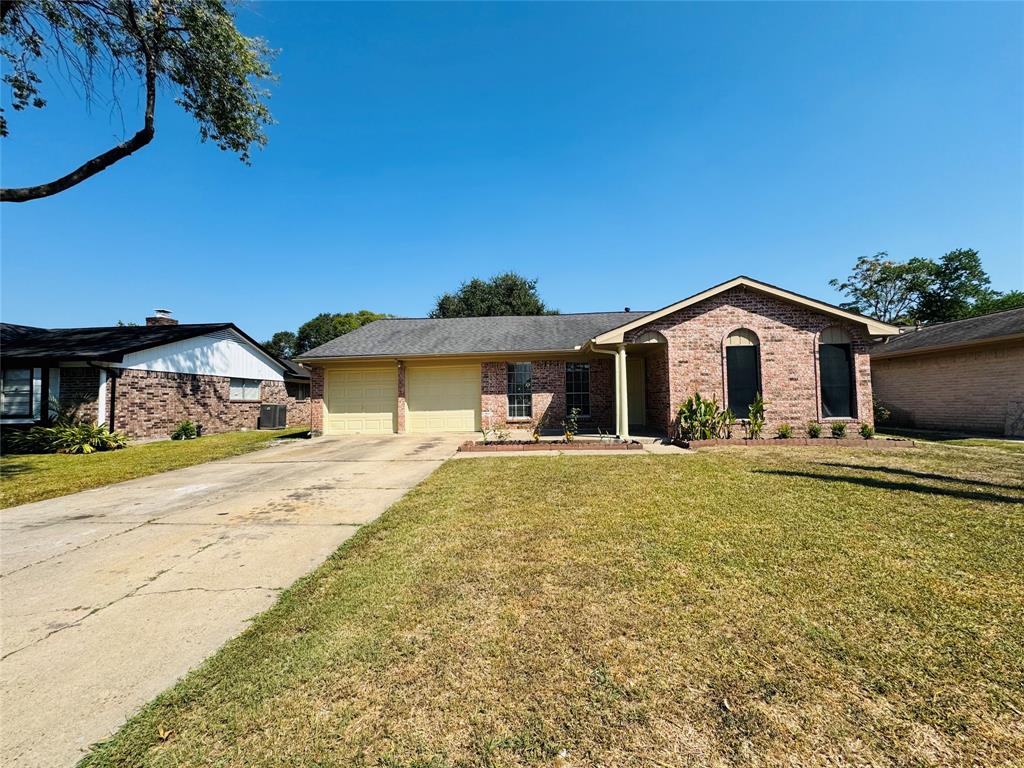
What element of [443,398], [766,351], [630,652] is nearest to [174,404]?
[443,398]

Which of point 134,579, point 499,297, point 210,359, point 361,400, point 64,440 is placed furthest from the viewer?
point 499,297

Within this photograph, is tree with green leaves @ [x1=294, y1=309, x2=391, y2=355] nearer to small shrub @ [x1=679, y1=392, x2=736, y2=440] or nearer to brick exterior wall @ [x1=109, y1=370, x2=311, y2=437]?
brick exterior wall @ [x1=109, y1=370, x2=311, y2=437]

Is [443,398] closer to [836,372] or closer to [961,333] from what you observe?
[836,372]

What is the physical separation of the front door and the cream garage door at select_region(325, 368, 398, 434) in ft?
27.5

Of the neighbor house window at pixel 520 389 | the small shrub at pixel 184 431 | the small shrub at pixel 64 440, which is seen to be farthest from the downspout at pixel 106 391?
the neighbor house window at pixel 520 389

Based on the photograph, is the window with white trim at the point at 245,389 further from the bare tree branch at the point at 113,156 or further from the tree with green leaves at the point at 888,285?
the tree with green leaves at the point at 888,285

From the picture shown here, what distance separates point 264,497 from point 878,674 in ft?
23.0

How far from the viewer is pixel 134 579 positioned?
359cm

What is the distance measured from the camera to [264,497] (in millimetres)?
6230

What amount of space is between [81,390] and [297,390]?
1004cm

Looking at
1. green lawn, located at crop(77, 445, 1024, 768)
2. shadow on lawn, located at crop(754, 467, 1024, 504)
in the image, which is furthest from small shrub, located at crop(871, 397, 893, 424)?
green lawn, located at crop(77, 445, 1024, 768)

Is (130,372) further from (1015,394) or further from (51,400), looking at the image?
(1015,394)

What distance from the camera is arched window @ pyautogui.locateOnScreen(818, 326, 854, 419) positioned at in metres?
11.1

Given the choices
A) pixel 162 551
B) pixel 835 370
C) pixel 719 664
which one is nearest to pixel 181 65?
pixel 162 551
